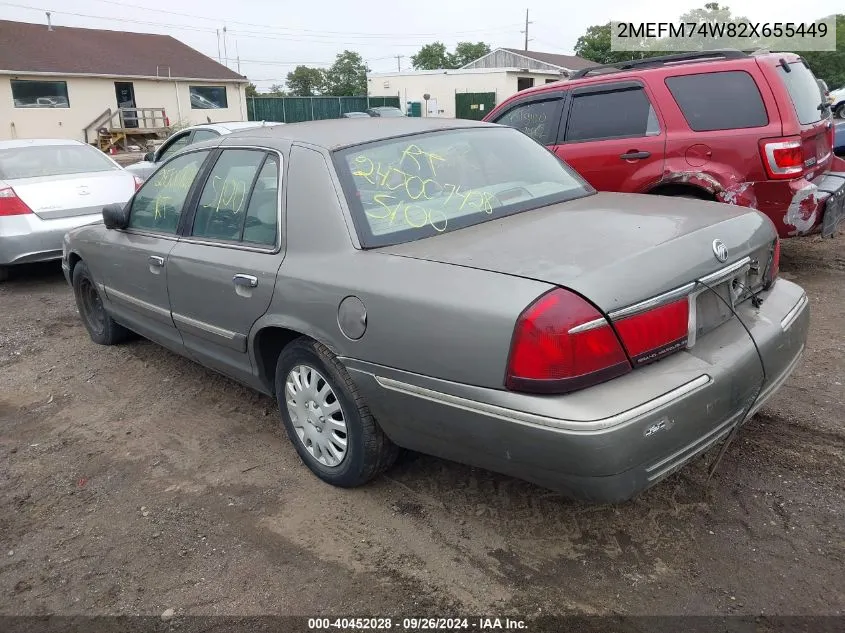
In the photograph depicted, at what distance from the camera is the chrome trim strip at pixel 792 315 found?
2920mm

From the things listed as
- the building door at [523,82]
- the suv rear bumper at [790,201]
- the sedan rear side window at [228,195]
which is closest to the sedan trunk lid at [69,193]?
the sedan rear side window at [228,195]

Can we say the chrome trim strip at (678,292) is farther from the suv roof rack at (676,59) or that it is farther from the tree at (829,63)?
the tree at (829,63)

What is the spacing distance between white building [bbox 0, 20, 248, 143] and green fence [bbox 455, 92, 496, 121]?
36.6 feet

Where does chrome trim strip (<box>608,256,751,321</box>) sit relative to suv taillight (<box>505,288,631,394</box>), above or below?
above

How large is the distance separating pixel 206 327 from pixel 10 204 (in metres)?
4.62

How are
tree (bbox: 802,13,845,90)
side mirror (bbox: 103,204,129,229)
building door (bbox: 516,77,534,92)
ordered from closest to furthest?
side mirror (bbox: 103,204,129,229)
tree (bbox: 802,13,845,90)
building door (bbox: 516,77,534,92)

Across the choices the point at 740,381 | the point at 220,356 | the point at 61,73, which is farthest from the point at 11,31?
the point at 740,381

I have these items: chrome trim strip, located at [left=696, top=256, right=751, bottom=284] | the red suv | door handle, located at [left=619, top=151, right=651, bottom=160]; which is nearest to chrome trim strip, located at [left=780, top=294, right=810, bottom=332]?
chrome trim strip, located at [left=696, top=256, right=751, bottom=284]

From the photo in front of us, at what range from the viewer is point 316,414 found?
3.21m

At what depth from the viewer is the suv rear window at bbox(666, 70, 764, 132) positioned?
17.4 feet

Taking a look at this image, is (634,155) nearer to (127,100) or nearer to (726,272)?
(726,272)

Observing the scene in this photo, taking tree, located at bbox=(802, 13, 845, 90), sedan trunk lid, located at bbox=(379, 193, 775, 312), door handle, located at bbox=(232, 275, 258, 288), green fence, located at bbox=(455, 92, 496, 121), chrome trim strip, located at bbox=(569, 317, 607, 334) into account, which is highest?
tree, located at bbox=(802, 13, 845, 90)

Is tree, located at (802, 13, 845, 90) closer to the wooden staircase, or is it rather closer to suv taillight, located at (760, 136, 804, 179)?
the wooden staircase

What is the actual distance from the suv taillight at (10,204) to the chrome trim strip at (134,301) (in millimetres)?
2973
